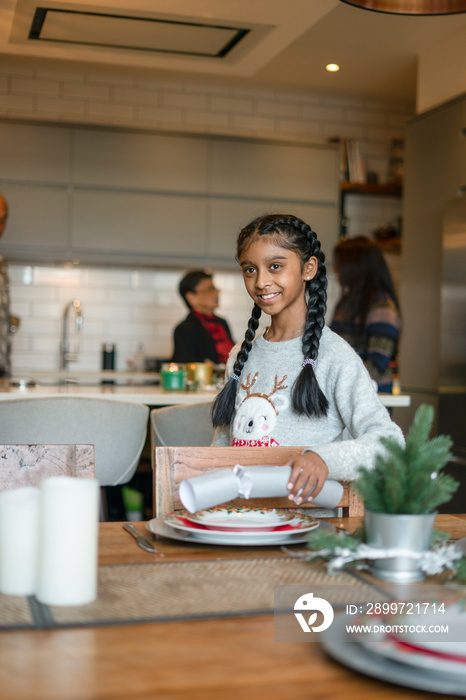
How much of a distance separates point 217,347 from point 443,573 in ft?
11.2

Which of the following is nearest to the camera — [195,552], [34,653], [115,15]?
[34,653]

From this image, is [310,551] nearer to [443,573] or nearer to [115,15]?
[443,573]

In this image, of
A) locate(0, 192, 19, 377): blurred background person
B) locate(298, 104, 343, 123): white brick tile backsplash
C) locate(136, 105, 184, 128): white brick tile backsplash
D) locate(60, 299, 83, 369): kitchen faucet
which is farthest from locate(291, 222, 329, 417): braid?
locate(298, 104, 343, 123): white brick tile backsplash

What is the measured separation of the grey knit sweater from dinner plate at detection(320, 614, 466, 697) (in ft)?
2.51

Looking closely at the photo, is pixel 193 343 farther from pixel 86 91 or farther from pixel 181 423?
pixel 86 91

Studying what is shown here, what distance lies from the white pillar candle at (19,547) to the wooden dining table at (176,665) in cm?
11

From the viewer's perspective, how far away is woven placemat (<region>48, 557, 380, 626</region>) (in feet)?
2.57

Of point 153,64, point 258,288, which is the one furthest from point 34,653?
point 153,64

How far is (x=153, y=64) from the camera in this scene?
4.51m

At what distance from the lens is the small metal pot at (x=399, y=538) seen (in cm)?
88

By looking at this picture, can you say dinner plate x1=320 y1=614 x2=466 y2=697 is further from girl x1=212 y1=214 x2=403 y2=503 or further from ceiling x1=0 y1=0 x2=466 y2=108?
ceiling x1=0 y1=0 x2=466 y2=108

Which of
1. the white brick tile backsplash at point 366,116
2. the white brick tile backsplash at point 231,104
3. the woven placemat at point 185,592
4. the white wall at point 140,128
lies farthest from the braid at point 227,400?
the white brick tile backsplash at point 366,116

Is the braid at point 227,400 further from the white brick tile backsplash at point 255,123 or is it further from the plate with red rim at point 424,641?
the white brick tile backsplash at point 255,123

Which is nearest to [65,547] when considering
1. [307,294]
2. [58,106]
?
[307,294]
